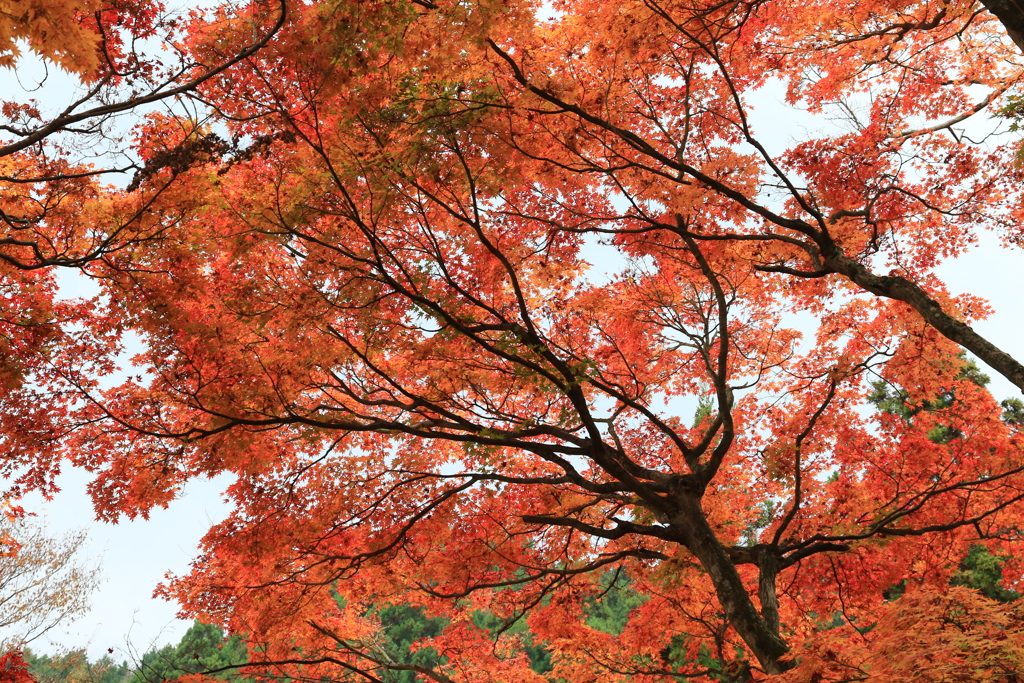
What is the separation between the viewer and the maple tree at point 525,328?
18.3ft

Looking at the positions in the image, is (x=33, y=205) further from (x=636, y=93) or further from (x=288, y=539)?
(x=636, y=93)

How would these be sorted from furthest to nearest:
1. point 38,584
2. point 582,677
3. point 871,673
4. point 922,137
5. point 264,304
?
point 38,584
point 922,137
point 582,677
point 264,304
point 871,673

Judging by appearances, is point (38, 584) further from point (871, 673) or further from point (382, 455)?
point (871, 673)

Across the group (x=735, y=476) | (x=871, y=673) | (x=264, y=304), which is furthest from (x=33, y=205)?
(x=735, y=476)

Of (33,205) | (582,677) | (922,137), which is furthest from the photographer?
(922,137)

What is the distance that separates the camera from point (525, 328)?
21.0 feet

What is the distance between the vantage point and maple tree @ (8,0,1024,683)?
557 cm

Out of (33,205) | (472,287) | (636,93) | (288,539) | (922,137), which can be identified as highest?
(922,137)

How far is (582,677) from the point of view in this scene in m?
8.84

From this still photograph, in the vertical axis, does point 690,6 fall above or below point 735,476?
above

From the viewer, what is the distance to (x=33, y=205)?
657cm

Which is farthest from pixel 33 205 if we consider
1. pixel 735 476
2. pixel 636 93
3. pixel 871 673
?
pixel 735 476

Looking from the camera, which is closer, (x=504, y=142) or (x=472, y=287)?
(x=504, y=142)

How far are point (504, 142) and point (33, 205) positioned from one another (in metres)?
5.14
